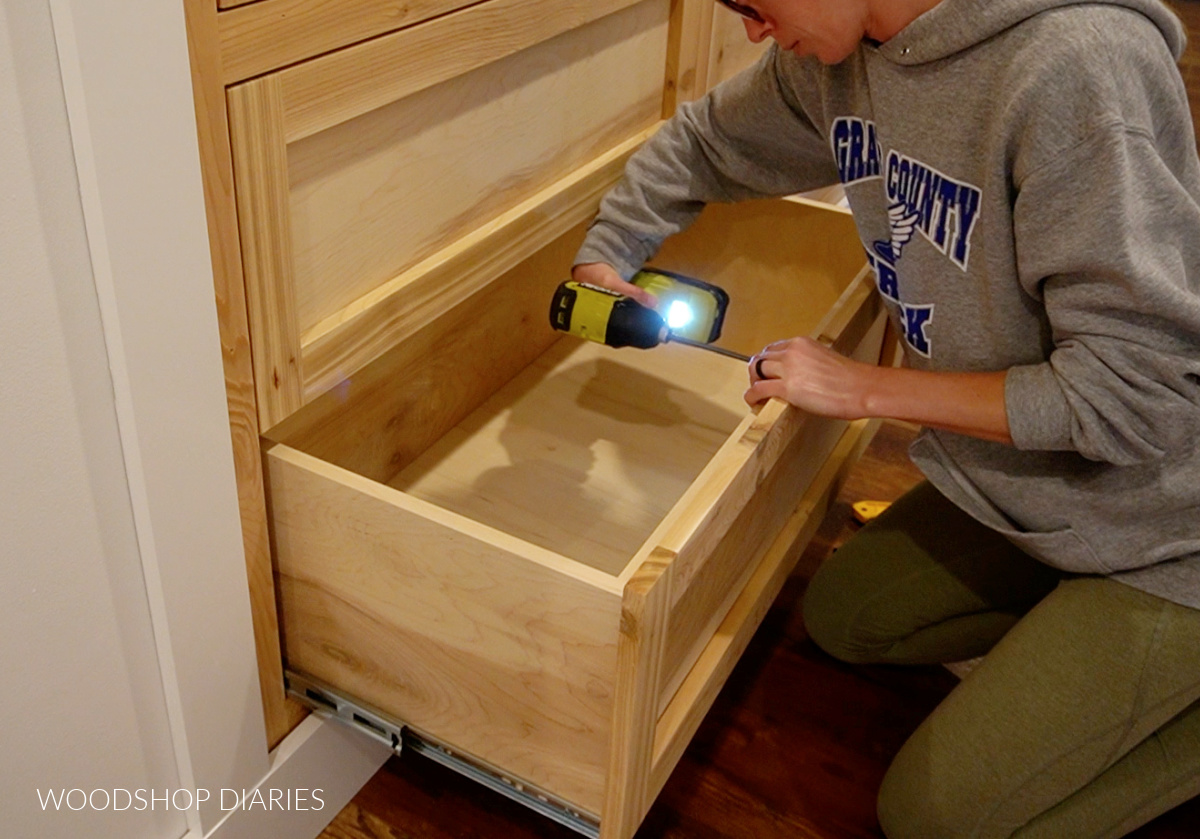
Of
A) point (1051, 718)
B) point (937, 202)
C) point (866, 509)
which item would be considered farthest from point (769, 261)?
point (1051, 718)

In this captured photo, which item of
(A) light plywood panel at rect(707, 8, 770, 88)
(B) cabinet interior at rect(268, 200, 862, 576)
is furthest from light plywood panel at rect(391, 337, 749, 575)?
(A) light plywood panel at rect(707, 8, 770, 88)

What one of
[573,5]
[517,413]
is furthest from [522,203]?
[517,413]

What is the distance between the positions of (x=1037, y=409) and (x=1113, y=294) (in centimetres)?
10

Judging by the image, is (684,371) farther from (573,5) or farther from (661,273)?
(573,5)

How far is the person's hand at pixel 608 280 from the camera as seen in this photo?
1085mm

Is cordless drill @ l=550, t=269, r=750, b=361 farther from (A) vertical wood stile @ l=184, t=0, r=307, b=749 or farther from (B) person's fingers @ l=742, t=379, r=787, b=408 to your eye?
(A) vertical wood stile @ l=184, t=0, r=307, b=749

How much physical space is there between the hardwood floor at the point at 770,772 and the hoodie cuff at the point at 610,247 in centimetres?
50

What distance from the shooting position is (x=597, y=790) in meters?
0.81

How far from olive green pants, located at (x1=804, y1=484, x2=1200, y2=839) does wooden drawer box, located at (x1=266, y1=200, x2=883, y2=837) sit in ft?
0.66

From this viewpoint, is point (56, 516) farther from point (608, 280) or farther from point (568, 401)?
point (568, 401)

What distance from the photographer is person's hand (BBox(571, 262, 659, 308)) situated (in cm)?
108

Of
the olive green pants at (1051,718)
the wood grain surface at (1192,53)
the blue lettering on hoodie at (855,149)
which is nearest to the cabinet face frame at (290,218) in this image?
the blue lettering on hoodie at (855,149)

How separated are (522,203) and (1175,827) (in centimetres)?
93

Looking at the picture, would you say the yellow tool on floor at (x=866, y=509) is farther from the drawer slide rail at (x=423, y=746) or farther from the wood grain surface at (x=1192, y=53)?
the wood grain surface at (x=1192, y=53)
